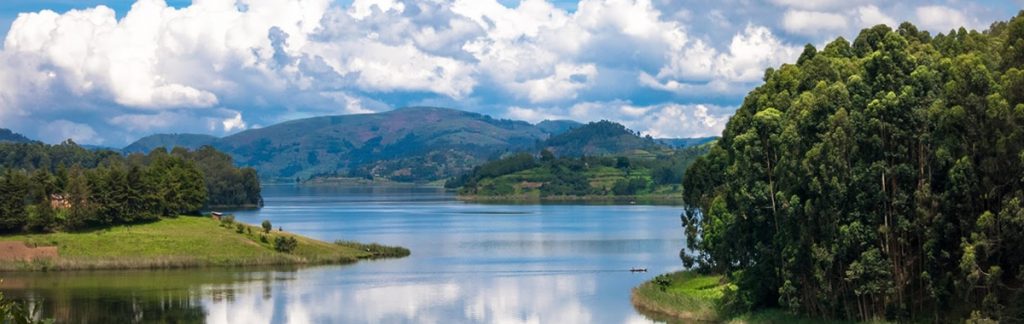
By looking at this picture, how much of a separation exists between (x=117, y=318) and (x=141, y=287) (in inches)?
696

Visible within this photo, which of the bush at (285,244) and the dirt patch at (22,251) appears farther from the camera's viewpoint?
the bush at (285,244)

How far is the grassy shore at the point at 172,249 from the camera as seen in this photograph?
106750mm

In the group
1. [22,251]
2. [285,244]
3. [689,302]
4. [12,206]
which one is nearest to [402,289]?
[689,302]

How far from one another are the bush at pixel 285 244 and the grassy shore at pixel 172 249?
19.6 inches

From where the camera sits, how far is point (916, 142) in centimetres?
5488

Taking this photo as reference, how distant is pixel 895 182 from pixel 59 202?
8935cm

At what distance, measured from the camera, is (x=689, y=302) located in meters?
73.8

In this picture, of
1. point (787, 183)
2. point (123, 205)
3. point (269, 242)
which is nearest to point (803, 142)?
point (787, 183)

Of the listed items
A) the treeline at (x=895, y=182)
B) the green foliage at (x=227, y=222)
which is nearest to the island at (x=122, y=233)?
the green foliage at (x=227, y=222)

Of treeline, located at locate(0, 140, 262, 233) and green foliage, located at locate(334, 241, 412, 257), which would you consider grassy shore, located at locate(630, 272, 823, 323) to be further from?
treeline, located at locate(0, 140, 262, 233)

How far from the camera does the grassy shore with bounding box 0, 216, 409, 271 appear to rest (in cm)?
10675

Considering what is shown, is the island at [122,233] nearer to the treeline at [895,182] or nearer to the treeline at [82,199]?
the treeline at [82,199]

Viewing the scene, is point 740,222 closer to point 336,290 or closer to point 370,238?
point 336,290

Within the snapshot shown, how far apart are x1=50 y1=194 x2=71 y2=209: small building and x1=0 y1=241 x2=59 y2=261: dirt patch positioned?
29.2 ft
